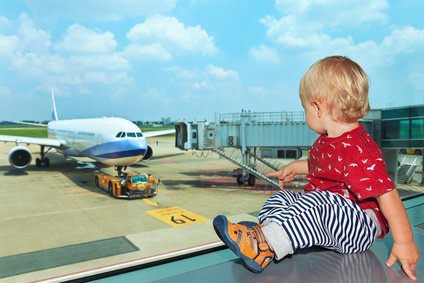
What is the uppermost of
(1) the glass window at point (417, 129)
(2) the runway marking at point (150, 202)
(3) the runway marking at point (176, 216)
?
(1) the glass window at point (417, 129)

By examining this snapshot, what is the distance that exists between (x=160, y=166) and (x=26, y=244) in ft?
43.7

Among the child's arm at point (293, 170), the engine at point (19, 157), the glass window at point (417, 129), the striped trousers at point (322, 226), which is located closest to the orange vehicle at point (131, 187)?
the engine at point (19, 157)

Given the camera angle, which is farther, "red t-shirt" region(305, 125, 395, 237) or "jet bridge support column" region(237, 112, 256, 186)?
"jet bridge support column" region(237, 112, 256, 186)

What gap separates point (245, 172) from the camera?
13820 millimetres

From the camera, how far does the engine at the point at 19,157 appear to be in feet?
52.6

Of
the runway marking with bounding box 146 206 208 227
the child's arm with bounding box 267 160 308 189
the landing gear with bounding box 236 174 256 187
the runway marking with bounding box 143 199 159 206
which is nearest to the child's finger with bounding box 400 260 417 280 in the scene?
the child's arm with bounding box 267 160 308 189

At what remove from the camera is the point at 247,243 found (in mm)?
1376

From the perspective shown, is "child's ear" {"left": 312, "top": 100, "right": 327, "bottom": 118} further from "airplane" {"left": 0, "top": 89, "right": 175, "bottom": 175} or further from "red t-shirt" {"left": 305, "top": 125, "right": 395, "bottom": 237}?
"airplane" {"left": 0, "top": 89, "right": 175, "bottom": 175}

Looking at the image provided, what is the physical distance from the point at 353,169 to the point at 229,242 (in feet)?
2.04

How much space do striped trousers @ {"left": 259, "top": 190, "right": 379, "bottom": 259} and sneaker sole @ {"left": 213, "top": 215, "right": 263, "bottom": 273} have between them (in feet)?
0.44

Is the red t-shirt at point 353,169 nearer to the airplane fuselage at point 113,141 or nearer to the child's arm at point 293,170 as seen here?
the child's arm at point 293,170

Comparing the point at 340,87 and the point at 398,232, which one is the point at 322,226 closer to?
the point at 398,232

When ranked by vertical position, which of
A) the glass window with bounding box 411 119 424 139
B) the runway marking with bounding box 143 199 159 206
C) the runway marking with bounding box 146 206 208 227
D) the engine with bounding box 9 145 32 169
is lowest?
the runway marking with bounding box 146 206 208 227

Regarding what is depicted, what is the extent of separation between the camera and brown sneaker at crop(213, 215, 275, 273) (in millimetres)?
1327
